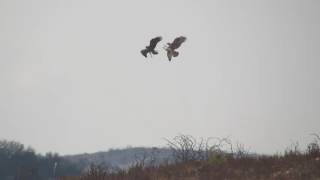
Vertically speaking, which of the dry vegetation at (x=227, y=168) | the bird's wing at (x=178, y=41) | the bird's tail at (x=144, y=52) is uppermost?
the bird's wing at (x=178, y=41)

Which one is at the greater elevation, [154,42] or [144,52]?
[154,42]

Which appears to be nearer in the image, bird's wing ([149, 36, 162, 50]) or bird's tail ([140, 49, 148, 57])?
bird's tail ([140, 49, 148, 57])

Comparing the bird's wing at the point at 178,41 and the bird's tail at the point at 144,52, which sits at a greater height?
the bird's wing at the point at 178,41

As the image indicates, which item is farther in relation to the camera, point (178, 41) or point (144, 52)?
point (178, 41)

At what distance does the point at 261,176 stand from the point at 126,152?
126 m

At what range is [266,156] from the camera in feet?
36.7

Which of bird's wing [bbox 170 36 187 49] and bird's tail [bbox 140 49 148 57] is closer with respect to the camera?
bird's tail [bbox 140 49 148 57]

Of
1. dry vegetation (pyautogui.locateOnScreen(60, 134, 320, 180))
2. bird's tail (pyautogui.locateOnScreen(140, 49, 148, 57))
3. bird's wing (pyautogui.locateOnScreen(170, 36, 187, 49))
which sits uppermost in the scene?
bird's wing (pyautogui.locateOnScreen(170, 36, 187, 49))

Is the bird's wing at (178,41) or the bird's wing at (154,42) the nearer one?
the bird's wing at (178,41)

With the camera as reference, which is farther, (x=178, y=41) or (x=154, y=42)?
(x=154, y=42)

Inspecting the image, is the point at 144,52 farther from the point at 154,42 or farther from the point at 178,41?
the point at 178,41

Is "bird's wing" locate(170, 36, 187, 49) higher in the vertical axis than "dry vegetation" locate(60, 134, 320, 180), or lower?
higher

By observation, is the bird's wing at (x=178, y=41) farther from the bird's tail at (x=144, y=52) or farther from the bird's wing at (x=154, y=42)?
the bird's tail at (x=144, y=52)

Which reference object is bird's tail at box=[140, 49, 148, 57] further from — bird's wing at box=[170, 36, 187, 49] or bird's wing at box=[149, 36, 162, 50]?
bird's wing at box=[170, 36, 187, 49]
